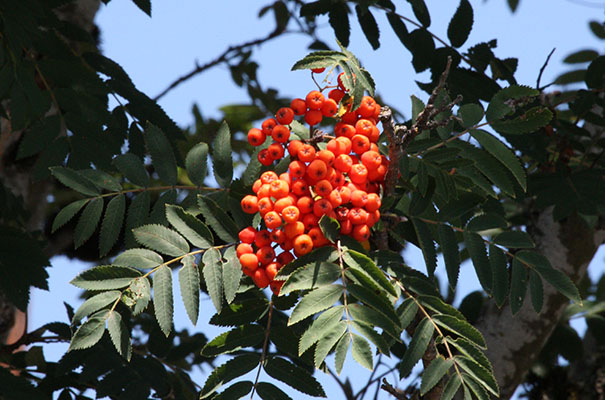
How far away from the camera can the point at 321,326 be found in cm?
143

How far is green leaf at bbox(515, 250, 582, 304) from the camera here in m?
1.76

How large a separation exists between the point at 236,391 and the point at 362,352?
34 centimetres

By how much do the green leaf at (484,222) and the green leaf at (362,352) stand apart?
0.53 meters

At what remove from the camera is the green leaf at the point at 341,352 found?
1.39 m

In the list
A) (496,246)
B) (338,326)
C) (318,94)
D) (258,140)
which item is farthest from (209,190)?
(496,246)

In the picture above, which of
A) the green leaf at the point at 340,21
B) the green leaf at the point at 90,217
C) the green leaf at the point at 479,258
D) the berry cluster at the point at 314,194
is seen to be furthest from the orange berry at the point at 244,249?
the green leaf at the point at 340,21

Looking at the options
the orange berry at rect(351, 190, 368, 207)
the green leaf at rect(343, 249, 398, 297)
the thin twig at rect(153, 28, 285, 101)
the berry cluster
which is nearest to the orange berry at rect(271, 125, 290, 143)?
the berry cluster

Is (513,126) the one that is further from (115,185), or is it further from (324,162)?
(115,185)

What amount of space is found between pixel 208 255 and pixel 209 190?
10.5 inches

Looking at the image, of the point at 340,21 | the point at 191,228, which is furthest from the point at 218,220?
the point at 340,21

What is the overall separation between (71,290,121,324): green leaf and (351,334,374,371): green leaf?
1.72 ft

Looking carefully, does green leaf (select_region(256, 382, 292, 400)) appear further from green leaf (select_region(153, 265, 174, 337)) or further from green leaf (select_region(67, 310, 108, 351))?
green leaf (select_region(67, 310, 108, 351))

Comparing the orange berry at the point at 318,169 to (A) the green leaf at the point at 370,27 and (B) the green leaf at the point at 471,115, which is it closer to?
(B) the green leaf at the point at 471,115

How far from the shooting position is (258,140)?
173 cm
